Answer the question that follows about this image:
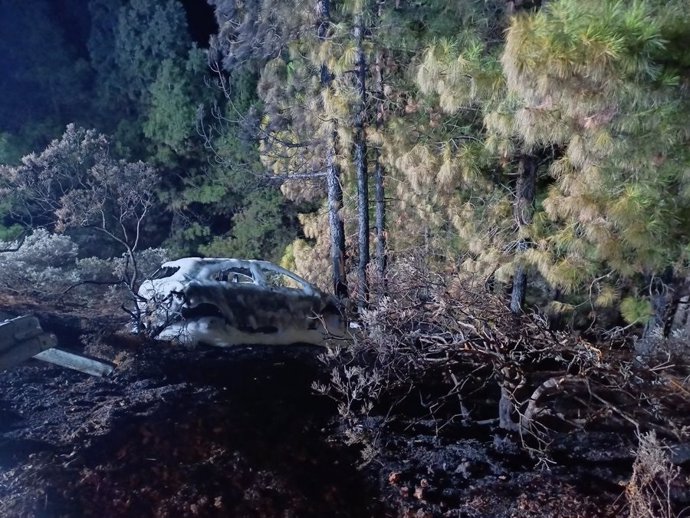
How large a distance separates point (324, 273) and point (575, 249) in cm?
623

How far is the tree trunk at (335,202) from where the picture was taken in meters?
9.04

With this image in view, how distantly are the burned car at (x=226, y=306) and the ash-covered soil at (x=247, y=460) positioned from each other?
103cm

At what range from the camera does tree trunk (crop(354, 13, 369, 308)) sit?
318 inches

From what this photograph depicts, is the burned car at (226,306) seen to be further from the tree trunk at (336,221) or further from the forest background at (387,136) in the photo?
the tree trunk at (336,221)

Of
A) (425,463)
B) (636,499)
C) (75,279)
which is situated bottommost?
(75,279)

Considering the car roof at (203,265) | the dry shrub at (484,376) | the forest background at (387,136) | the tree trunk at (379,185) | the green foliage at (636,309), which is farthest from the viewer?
the tree trunk at (379,185)

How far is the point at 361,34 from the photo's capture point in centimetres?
809

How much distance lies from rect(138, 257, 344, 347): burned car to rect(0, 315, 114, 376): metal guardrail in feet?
3.25

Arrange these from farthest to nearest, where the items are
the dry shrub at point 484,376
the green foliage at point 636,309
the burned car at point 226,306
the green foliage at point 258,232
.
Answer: the green foliage at point 258,232, the green foliage at point 636,309, the burned car at point 226,306, the dry shrub at point 484,376

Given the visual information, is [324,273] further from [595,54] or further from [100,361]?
[595,54]

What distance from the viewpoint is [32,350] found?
20.0 feet


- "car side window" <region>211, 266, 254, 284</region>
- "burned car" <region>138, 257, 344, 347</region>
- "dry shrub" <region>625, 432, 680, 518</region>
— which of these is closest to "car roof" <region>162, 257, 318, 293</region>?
"burned car" <region>138, 257, 344, 347</region>

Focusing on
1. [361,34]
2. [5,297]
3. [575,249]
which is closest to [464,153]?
[575,249]

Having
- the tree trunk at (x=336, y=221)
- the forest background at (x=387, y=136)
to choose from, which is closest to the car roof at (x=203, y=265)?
the forest background at (x=387, y=136)
